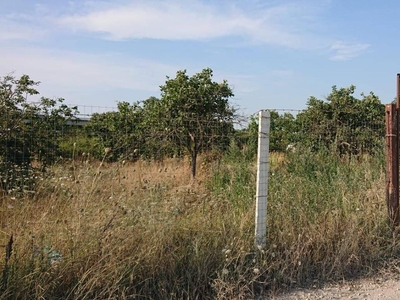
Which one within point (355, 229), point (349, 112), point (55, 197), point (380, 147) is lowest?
point (355, 229)

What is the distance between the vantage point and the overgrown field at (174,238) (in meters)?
3.64

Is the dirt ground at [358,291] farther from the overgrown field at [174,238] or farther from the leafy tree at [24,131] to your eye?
the leafy tree at [24,131]

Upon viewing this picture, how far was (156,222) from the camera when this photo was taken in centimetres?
430

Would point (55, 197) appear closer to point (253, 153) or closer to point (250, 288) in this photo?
point (250, 288)

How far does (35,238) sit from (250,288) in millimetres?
2079

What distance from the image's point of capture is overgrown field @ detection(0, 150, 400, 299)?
3645 millimetres

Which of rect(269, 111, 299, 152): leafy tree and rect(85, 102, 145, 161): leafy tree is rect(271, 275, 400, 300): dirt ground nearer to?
rect(85, 102, 145, 161): leafy tree

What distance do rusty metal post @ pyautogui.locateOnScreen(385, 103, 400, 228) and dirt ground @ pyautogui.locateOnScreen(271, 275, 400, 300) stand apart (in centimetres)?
123

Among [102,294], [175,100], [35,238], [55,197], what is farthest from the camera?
[175,100]

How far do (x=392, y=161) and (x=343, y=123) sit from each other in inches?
281

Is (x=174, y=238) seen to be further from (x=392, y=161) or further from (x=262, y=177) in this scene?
(x=392, y=161)

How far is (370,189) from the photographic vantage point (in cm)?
614

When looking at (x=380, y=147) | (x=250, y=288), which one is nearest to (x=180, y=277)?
(x=250, y=288)

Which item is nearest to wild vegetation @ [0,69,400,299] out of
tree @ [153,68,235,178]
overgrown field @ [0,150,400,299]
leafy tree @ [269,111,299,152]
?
overgrown field @ [0,150,400,299]
